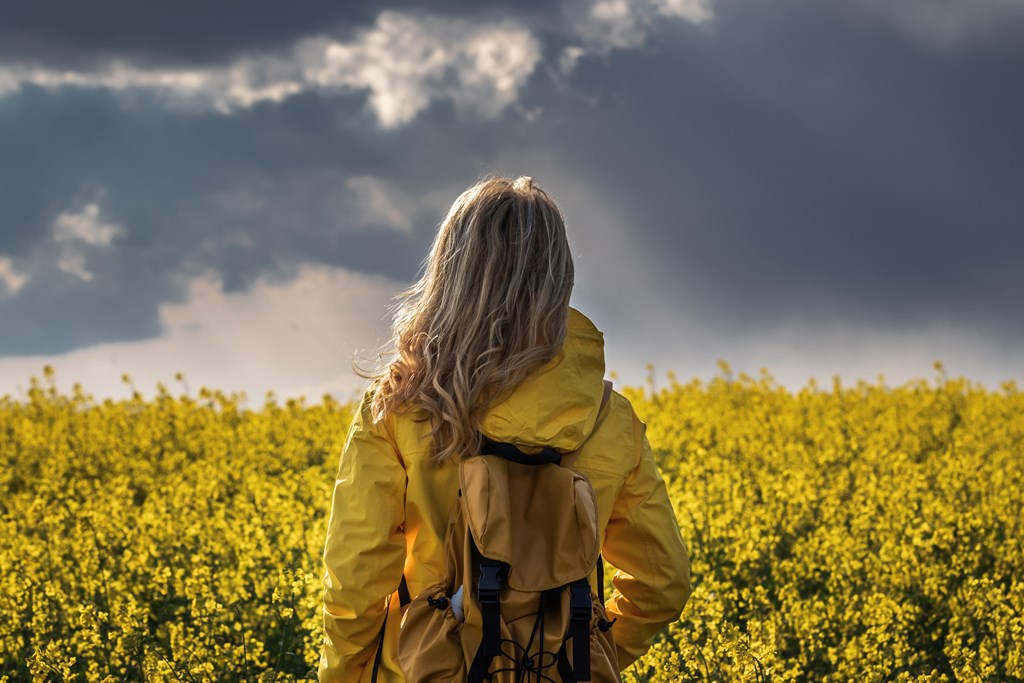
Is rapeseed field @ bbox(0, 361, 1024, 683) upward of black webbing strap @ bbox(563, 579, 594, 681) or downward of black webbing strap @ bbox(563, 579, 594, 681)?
upward

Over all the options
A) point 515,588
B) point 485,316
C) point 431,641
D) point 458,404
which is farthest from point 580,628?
point 485,316

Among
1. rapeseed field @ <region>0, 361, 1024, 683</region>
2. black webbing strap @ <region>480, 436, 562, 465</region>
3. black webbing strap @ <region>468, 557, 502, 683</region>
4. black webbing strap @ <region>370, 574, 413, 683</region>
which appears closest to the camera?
black webbing strap @ <region>468, 557, 502, 683</region>

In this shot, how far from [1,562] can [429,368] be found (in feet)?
14.1

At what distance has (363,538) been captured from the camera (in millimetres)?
2396

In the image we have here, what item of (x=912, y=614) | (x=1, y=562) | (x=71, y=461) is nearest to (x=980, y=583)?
(x=912, y=614)

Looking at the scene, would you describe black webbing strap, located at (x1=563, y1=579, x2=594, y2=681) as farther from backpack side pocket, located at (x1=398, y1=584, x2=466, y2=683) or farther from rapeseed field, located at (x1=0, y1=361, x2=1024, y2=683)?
rapeseed field, located at (x1=0, y1=361, x2=1024, y2=683)

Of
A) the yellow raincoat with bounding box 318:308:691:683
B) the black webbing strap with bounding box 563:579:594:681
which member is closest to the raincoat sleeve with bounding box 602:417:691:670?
the yellow raincoat with bounding box 318:308:691:683

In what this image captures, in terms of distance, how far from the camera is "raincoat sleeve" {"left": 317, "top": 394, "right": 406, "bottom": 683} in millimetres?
2402

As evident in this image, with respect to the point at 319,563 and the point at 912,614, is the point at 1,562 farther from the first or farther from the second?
the point at 912,614

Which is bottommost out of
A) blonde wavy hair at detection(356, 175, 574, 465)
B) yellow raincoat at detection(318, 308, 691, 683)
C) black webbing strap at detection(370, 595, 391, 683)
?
black webbing strap at detection(370, 595, 391, 683)

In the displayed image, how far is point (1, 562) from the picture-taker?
5.71 metres

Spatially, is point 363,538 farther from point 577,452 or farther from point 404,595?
point 577,452

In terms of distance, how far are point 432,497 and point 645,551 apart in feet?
1.90

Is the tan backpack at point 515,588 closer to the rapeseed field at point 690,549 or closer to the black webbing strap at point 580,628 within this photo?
the black webbing strap at point 580,628
